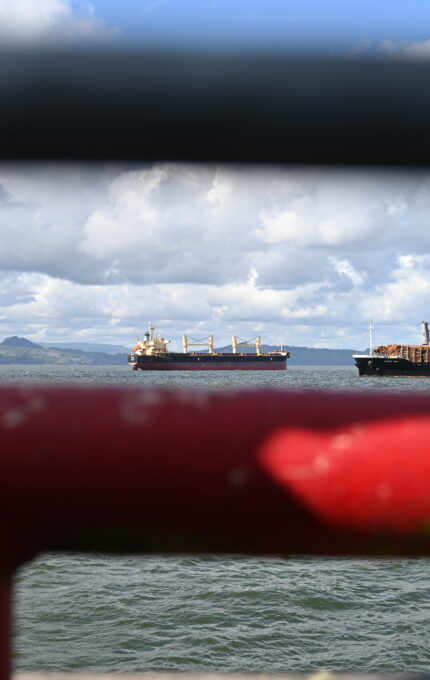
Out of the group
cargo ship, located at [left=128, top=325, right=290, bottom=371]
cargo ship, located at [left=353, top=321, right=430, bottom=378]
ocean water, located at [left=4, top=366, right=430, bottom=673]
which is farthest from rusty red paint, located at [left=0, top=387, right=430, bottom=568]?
cargo ship, located at [left=128, top=325, right=290, bottom=371]

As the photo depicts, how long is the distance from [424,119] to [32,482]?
685 millimetres

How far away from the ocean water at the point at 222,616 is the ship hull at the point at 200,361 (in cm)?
6204

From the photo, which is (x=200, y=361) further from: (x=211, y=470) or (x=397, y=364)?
(x=211, y=470)

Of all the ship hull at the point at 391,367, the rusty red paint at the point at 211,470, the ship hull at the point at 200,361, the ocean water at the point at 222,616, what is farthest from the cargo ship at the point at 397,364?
the rusty red paint at the point at 211,470

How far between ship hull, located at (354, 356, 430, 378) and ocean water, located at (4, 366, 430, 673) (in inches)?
1925

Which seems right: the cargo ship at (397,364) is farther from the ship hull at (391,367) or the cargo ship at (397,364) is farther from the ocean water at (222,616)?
the ocean water at (222,616)

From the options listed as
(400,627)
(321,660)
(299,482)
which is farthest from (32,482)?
(400,627)

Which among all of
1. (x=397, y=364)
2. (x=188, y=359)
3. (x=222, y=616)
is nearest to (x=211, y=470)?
(x=222, y=616)

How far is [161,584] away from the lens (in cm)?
1166

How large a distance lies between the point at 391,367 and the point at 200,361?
927 inches

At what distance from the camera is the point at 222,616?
33.6ft

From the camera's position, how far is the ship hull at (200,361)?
7538cm

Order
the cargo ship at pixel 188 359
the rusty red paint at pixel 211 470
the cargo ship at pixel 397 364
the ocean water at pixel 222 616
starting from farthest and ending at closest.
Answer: the cargo ship at pixel 188 359
the cargo ship at pixel 397 364
the ocean water at pixel 222 616
the rusty red paint at pixel 211 470

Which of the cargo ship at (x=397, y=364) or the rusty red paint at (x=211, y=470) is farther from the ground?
the rusty red paint at (x=211, y=470)
